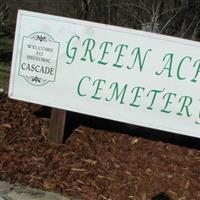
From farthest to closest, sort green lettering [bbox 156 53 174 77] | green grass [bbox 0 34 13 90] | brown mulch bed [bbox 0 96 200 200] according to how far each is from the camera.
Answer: green grass [bbox 0 34 13 90], green lettering [bbox 156 53 174 77], brown mulch bed [bbox 0 96 200 200]

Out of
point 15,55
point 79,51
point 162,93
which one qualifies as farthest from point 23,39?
point 162,93

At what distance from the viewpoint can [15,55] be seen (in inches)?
249

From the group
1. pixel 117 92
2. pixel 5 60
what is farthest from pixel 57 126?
pixel 5 60

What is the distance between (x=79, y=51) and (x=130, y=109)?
73 cm

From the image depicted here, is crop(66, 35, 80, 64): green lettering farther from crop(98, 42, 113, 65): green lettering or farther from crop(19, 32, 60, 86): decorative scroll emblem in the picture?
crop(98, 42, 113, 65): green lettering

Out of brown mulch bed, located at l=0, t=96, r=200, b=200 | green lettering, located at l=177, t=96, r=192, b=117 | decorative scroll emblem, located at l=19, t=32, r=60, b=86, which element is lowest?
brown mulch bed, located at l=0, t=96, r=200, b=200

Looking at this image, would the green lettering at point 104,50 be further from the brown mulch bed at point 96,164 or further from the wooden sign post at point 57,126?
the brown mulch bed at point 96,164

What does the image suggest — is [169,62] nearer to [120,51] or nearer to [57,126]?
[120,51]

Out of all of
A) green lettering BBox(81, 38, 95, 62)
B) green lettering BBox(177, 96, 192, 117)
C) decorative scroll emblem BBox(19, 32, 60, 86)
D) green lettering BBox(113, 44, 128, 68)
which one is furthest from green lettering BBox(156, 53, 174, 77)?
decorative scroll emblem BBox(19, 32, 60, 86)

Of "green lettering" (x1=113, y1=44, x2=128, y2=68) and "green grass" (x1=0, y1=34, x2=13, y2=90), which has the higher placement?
"green lettering" (x1=113, y1=44, x2=128, y2=68)

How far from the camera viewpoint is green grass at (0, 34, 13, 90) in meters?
8.69

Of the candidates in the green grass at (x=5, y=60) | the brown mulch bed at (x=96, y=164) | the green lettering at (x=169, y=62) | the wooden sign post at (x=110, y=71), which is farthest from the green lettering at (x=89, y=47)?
the green grass at (x=5, y=60)

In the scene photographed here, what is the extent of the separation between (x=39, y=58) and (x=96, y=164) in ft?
3.80

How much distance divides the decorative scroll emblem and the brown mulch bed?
0.60m
